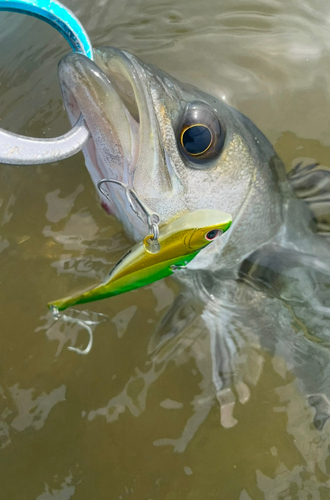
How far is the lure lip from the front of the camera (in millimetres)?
1511

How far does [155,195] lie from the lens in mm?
1693

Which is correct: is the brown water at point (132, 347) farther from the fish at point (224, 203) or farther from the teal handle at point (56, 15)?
the teal handle at point (56, 15)

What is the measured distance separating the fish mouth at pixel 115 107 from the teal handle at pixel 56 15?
9cm

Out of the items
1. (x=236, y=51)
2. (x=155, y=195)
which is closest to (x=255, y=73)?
(x=236, y=51)

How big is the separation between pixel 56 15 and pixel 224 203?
1.03 metres

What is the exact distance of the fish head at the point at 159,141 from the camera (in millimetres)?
1541

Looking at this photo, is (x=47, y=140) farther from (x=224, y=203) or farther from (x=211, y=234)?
(x=224, y=203)

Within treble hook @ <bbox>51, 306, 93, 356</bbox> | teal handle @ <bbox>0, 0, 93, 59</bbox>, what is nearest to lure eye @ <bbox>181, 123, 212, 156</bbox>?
teal handle @ <bbox>0, 0, 93, 59</bbox>

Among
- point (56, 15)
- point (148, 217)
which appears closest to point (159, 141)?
point (148, 217)

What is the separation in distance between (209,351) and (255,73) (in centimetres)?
197

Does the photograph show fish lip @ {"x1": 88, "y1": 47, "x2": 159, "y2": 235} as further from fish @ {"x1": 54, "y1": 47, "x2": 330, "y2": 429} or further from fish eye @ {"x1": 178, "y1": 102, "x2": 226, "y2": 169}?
fish eye @ {"x1": 178, "y1": 102, "x2": 226, "y2": 169}

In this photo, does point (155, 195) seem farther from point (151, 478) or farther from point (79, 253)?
point (151, 478)

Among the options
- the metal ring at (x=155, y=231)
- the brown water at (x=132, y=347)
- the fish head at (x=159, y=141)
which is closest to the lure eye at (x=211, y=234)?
the metal ring at (x=155, y=231)

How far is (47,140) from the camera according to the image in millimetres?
1403
